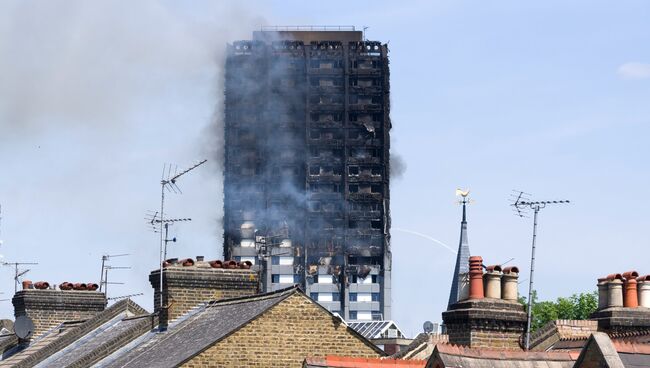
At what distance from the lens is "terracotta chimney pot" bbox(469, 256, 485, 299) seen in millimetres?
44531

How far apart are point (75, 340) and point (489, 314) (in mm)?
22233

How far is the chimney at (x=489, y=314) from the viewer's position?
1731 inches

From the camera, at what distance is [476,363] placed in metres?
34.6

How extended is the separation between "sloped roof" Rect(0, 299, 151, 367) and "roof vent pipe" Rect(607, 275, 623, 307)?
16.4 metres

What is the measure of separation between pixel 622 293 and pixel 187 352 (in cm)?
1073

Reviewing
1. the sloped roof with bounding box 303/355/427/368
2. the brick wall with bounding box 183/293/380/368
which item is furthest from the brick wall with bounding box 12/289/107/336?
the sloped roof with bounding box 303/355/427/368

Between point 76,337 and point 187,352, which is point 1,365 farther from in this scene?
point 187,352

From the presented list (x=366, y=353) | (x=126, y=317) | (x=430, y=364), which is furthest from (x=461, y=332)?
(x=126, y=317)

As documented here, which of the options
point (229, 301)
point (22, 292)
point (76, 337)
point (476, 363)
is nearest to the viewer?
point (476, 363)

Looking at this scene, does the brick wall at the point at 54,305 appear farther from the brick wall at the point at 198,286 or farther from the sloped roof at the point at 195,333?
the sloped roof at the point at 195,333

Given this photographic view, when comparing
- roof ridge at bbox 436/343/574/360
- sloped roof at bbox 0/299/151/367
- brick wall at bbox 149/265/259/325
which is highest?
brick wall at bbox 149/265/259/325

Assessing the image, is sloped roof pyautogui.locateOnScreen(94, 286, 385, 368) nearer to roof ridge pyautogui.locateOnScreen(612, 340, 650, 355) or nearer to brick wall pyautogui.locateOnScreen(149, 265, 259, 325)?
brick wall pyautogui.locateOnScreen(149, 265, 259, 325)

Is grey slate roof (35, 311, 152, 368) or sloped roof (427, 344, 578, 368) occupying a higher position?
grey slate roof (35, 311, 152, 368)

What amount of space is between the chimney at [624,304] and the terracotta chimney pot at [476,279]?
4304 mm
